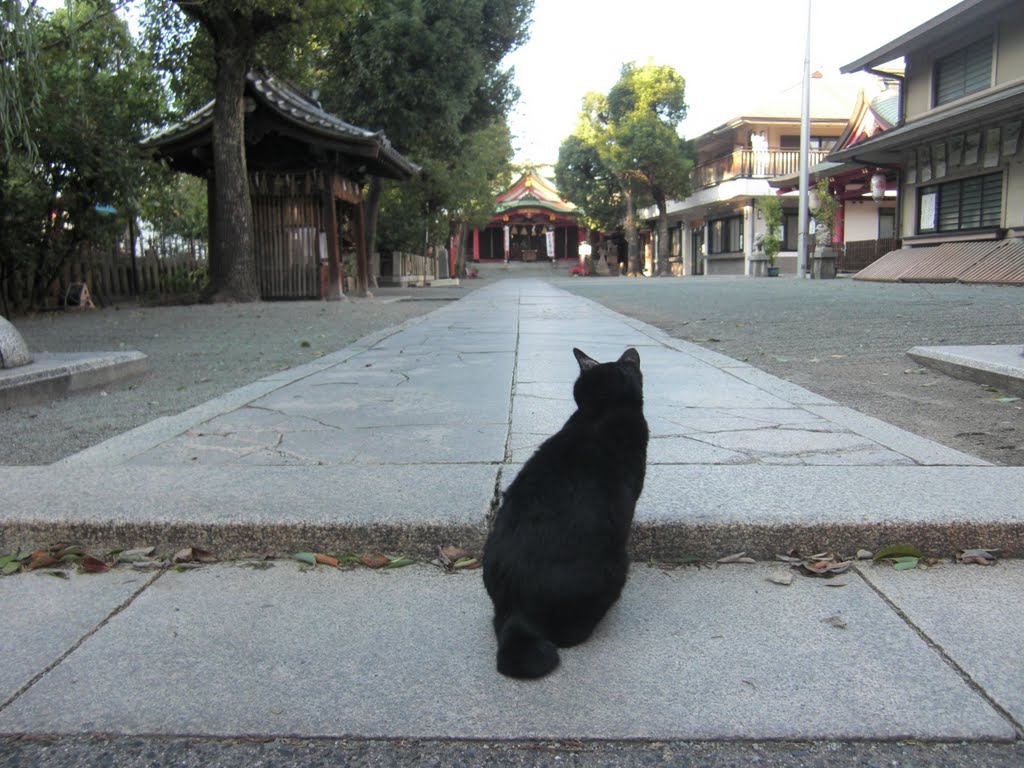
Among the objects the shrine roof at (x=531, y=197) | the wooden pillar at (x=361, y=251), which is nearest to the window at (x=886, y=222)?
the shrine roof at (x=531, y=197)

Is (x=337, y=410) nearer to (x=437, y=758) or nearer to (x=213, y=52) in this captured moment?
(x=437, y=758)

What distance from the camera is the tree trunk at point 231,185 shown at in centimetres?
1283

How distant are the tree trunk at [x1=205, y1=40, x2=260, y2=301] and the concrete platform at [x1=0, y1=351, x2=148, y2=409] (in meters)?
8.00

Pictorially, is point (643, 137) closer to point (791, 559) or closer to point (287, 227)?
point (287, 227)

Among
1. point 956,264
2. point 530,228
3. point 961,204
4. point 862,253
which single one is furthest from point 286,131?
point 530,228

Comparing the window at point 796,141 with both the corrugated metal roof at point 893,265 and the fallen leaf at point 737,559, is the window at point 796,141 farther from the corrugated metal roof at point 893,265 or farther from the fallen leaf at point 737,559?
the fallen leaf at point 737,559

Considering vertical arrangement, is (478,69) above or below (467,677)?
above

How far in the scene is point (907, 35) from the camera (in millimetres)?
18500

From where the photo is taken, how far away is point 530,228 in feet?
181

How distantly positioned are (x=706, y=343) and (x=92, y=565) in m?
6.56

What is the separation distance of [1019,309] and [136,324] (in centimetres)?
1113

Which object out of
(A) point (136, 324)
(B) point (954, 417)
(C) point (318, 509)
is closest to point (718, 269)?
(A) point (136, 324)

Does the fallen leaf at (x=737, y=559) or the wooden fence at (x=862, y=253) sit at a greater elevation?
the wooden fence at (x=862, y=253)

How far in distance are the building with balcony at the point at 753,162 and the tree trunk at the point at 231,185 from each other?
23564 mm
